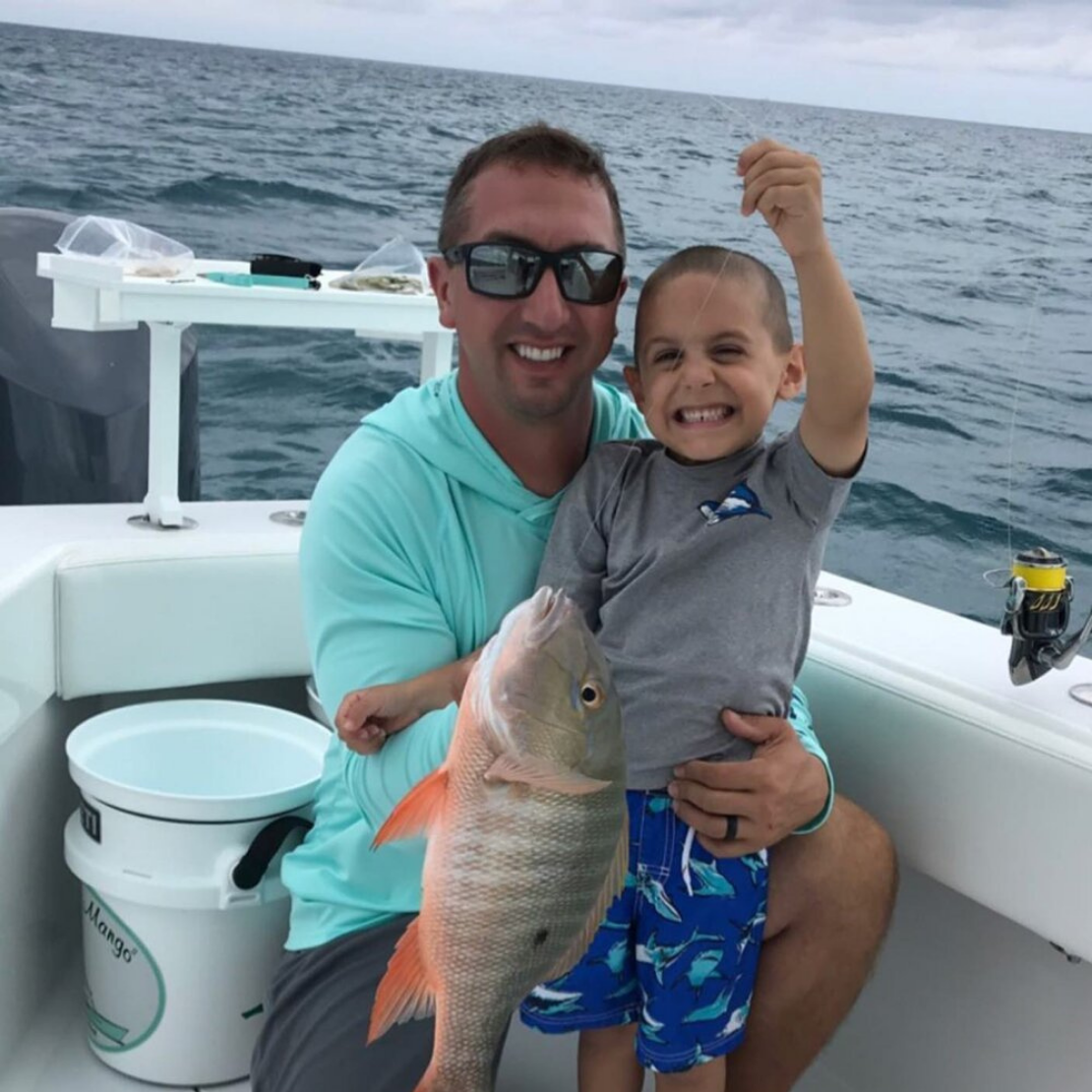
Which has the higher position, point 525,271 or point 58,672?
point 525,271

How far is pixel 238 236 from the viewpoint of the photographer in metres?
11.9

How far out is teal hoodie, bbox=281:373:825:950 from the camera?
1.88m

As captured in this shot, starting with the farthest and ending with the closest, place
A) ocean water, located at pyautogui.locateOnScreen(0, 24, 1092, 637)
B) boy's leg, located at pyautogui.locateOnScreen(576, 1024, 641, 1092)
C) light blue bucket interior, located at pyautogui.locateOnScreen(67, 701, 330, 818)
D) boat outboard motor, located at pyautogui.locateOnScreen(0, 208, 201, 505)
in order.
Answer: boat outboard motor, located at pyautogui.locateOnScreen(0, 208, 201, 505) < light blue bucket interior, located at pyautogui.locateOnScreen(67, 701, 330, 818) < boy's leg, located at pyautogui.locateOnScreen(576, 1024, 641, 1092) < ocean water, located at pyautogui.locateOnScreen(0, 24, 1092, 637)

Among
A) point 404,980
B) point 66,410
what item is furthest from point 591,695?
point 66,410

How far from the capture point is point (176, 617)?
2.67 metres

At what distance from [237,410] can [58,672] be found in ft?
21.1

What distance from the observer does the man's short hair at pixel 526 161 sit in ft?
6.38

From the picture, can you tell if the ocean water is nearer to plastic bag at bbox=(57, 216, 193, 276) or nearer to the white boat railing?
the white boat railing

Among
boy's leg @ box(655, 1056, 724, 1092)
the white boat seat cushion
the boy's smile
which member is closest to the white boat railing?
the white boat seat cushion

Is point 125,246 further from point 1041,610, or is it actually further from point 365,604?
point 1041,610

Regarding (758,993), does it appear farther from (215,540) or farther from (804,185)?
(215,540)

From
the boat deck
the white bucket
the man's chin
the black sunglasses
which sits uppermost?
the black sunglasses

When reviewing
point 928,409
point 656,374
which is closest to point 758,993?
point 656,374

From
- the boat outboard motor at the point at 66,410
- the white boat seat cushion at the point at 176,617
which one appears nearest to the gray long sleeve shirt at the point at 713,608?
the white boat seat cushion at the point at 176,617
